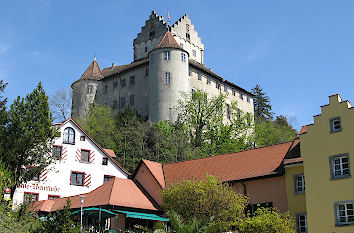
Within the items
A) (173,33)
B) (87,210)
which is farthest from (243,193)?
(173,33)

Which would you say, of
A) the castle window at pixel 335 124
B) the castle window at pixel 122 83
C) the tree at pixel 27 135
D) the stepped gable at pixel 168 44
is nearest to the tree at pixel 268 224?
the castle window at pixel 335 124

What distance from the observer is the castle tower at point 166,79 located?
67938 millimetres

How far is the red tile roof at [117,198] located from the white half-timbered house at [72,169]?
526 centimetres

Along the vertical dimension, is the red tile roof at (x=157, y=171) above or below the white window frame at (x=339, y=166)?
above

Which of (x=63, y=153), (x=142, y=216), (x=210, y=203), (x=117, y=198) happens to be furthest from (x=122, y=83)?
(x=210, y=203)

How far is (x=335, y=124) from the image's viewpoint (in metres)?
27.2

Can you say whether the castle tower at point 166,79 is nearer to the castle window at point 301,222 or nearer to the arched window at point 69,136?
the arched window at point 69,136

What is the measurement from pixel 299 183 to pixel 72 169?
2211 cm

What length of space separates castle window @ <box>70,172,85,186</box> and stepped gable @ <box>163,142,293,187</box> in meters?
9.45

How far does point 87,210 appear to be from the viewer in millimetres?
30406

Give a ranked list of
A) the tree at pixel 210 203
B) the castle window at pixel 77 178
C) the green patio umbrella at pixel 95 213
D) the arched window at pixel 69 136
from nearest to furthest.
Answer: the tree at pixel 210 203, the green patio umbrella at pixel 95 213, the castle window at pixel 77 178, the arched window at pixel 69 136

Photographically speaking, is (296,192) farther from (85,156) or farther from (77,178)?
(85,156)

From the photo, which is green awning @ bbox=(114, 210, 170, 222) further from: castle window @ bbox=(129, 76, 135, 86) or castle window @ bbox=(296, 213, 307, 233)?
castle window @ bbox=(129, 76, 135, 86)

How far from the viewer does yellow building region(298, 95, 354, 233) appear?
2558 cm
